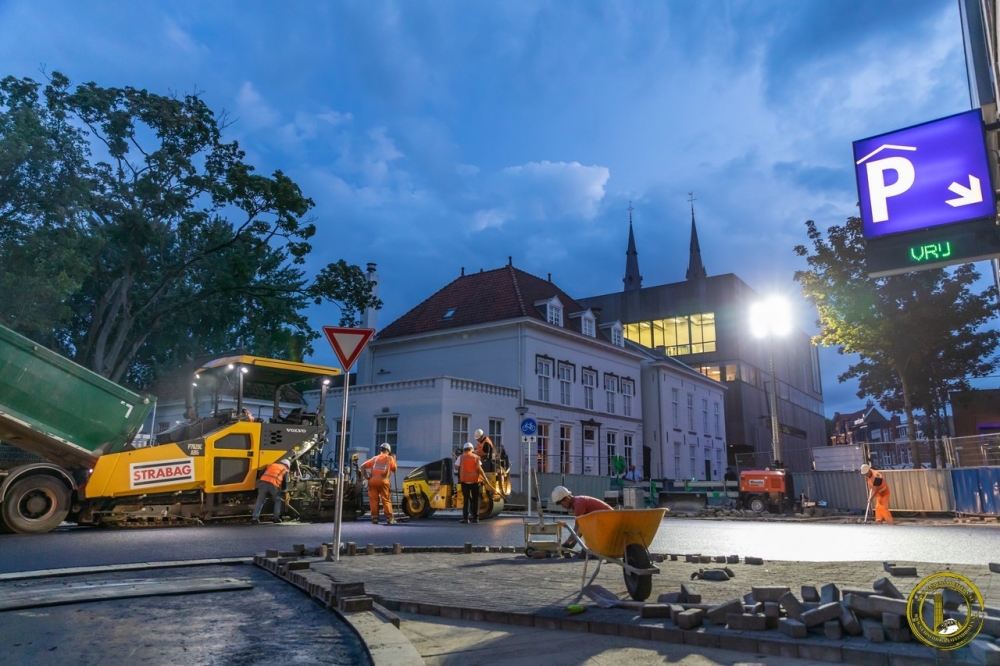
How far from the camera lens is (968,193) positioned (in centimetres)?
775

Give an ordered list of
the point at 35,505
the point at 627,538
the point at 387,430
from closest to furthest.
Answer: the point at 627,538 → the point at 35,505 → the point at 387,430

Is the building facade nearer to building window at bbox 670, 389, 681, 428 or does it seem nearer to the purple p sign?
building window at bbox 670, 389, 681, 428

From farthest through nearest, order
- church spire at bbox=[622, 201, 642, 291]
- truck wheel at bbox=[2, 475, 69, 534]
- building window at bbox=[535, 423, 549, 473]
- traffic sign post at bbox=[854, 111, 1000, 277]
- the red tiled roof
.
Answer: church spire at bbox=[622, 201, 642, 291]
the red tiled roof
building window at bbox=[535, 423, 549, 473]
truck wheel at bbox=[2, 475, 69, 534]
traffic sign post at bbox=[854, 111, 1000, 277]

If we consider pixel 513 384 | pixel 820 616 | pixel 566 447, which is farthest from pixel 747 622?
pixel 566 447

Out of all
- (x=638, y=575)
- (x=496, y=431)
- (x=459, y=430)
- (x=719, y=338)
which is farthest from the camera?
(x=719, y=338)

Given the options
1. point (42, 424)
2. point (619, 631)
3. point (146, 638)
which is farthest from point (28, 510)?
point (619, 631)

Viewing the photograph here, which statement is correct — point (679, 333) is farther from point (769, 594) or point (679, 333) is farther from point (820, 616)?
point (820, 616)

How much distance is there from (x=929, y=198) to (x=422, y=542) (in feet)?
28.5

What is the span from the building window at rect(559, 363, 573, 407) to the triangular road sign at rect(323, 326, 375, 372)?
2777 cm

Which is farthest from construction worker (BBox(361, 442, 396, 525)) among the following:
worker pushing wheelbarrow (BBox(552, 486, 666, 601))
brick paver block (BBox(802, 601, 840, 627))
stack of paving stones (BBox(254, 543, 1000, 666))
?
brick paver block (BBox(802, 601, 840, 627))

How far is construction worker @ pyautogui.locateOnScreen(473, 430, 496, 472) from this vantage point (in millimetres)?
18094

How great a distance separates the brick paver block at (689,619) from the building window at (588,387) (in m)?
34.3

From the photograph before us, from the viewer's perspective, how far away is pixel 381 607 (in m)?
5.62

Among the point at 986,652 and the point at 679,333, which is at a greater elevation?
the point at 679,333
